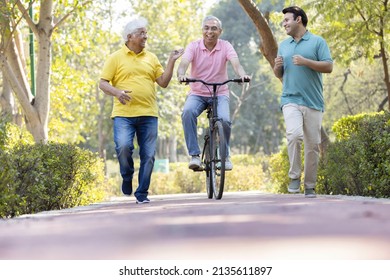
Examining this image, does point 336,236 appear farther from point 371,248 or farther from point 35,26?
point 35,26

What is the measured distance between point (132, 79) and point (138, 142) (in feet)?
2.44

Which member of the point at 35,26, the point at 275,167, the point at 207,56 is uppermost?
the point at 35,26

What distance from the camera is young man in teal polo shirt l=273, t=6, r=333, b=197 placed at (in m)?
10.9

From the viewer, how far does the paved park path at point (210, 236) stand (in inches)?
175

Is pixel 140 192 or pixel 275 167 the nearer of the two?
pixel 140 192

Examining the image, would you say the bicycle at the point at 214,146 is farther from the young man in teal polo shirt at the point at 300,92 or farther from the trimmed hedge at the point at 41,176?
the trimmed hedge at the point at 41,176

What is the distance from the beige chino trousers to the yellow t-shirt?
63.3 inches

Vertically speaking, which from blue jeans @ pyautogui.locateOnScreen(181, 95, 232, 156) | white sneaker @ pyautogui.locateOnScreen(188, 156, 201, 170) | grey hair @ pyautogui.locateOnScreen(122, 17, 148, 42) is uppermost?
grey hair @ pyautogui.locateOnScreen(122, 17, 148, 42)

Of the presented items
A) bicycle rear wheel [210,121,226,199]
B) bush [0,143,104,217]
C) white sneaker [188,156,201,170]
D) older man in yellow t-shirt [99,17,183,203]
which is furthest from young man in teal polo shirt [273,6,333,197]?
bush [0,143,104,217]

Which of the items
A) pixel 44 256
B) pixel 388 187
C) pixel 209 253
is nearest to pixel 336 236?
pixel 209 253

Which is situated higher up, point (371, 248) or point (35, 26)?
point (35, 26)

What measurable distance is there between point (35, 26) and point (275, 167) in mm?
6040

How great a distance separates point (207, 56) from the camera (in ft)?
36.5

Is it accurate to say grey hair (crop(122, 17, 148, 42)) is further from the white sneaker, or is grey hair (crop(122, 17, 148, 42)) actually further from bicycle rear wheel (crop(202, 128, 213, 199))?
the white sneaker
